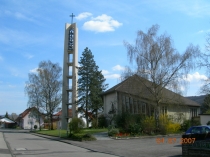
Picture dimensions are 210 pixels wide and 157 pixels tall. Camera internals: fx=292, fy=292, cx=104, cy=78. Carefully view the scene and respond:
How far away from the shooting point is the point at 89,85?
2217 inches

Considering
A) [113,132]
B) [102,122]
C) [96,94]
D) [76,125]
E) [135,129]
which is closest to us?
[113,132]

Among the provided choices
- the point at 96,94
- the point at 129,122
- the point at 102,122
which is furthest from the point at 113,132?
the point at 96,94

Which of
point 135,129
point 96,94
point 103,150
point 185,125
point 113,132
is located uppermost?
point 96,94

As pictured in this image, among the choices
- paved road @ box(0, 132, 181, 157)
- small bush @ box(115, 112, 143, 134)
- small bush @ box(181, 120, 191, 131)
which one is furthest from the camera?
small bush @ box(181, 120, 191, 131)

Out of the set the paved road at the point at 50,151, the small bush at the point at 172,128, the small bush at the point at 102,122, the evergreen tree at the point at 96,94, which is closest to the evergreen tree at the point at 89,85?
the evergreen tree at the point at 96,94

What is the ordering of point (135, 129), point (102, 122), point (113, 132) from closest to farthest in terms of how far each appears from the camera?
point (113, 132) < point (135, 129) < point (102, 122)

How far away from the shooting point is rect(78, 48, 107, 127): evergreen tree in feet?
182

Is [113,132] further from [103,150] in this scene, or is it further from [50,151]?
[50,151]

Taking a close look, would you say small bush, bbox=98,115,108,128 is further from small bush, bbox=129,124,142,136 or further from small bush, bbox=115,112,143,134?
small bush, bbox=129,124,142,136

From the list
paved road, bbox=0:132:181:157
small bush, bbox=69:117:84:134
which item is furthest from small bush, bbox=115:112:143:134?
paved road, bbox=0:132:181:157

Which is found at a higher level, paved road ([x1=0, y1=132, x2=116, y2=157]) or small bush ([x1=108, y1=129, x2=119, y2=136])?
small bush ([x1=108, y1=129, x2=119, y2=136])

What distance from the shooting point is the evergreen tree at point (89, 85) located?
5556 centimetres

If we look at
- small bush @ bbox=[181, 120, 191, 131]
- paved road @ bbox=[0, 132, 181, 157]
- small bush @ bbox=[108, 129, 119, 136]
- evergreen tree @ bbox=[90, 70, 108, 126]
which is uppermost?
evergreen tree @ bbox=[90, 70, 108, 126]

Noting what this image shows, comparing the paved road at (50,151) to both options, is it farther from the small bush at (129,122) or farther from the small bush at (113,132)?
the small bush at (129,122)
